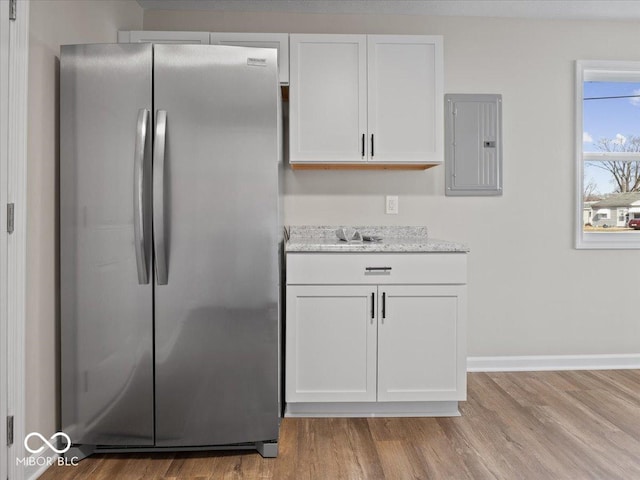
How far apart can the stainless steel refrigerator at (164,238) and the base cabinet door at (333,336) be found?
398mm

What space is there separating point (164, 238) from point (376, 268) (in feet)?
3.56

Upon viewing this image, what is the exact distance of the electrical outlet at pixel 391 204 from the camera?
10.2 ft

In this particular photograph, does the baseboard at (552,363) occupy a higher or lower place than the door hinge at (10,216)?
lower

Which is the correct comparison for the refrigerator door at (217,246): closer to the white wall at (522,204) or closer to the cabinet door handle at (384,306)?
the cabinet door handle at (384,306)

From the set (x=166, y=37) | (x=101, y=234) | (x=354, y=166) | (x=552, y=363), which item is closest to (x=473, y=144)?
(x=354, y=166)

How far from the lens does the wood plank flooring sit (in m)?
1.88

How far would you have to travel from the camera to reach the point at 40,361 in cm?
187

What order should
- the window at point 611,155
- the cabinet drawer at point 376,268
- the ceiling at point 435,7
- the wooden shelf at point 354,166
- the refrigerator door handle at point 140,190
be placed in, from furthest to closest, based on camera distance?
1. the window at point 611,155
2. the ceiling at point 435,7
3. the wooden shelf at point 354,166
4. the cabinet drawer at point 376,268
5. the refrigerator door handle at point 140,190

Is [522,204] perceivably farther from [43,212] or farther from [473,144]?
[43,212]

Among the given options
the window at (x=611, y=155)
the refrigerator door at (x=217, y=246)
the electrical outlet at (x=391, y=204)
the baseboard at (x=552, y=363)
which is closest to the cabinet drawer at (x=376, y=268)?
the refrigerator door at (x=217, y=246)

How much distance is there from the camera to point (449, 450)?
2.07 metres

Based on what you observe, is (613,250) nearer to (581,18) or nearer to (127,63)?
(581,18)

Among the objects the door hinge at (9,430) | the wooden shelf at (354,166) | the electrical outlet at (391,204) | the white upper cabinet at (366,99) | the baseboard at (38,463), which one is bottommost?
the baseboard at (38,463)

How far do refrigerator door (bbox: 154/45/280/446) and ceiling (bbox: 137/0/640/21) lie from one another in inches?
47.6
